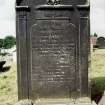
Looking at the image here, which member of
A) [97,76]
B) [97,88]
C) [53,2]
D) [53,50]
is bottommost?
[97,88]

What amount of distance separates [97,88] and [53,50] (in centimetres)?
253

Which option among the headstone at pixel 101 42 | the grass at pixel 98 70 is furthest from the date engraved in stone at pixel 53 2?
the headstone at pixel 101 42

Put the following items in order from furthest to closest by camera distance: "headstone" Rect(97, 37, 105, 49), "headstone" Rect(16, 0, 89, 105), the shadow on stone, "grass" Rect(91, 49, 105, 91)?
"headstone" Rect(97, 37, 105, 49), "grass" Rect(91, 49, 105, 91), the shadow on stone, "headstone" Rect(16, 0, 89, 105)

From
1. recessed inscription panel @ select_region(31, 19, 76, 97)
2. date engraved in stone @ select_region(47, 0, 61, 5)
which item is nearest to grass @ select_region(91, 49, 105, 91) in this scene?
recessed inscription panel @ select_region(31, 19, 76, 97)

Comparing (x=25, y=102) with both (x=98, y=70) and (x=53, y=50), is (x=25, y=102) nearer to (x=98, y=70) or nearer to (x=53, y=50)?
(x=53, y=50)

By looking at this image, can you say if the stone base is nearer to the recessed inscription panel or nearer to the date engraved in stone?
the recessed inscription panel

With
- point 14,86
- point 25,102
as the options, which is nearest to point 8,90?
point 14,86

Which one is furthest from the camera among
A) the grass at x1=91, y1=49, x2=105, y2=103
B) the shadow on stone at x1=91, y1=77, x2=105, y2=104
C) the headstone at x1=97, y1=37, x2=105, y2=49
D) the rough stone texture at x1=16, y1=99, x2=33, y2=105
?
the headstone at x1=97, y1=37, x2=105, y2=49

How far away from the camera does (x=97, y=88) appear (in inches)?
388

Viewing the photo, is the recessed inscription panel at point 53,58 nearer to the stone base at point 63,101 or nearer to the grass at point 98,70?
the stone base at point 63,101

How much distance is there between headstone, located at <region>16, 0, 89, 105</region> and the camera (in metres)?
7.89

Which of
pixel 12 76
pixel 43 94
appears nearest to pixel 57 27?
pixel 43 94

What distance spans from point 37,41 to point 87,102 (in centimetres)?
181

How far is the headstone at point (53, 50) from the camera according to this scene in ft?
25.9
